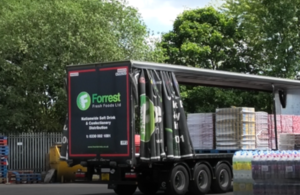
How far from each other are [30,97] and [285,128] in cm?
1483

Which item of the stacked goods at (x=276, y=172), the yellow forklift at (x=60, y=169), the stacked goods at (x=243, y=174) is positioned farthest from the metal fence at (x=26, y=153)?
the stacked goods at (x=276, y=172)

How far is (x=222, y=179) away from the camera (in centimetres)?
1869

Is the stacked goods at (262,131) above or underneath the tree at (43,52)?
underneath

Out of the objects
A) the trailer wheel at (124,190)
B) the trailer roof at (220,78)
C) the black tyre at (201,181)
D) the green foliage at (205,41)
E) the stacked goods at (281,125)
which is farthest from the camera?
the green foliage at (205,41)

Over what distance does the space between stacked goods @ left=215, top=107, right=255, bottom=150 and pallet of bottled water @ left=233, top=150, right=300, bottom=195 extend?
16.7 ft

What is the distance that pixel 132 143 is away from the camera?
15586 mm

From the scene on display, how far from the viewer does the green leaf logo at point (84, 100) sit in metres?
16.6

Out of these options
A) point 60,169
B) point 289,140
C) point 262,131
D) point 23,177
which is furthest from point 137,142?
point 23,177

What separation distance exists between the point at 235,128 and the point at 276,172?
599 centimetres

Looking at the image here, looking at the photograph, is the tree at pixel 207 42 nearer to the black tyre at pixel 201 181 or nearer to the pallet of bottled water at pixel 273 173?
the black tyre at pixel 201 181

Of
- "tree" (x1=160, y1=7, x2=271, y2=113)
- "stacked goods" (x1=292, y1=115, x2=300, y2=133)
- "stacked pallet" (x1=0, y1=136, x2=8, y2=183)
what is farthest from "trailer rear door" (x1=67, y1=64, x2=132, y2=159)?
"tree" (x1=160, y1=7, x2=271, y2=113)

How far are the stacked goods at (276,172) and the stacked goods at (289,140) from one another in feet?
22.3

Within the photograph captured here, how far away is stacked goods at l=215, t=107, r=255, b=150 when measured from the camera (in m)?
19.1

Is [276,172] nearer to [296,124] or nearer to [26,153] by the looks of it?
[296,124]
